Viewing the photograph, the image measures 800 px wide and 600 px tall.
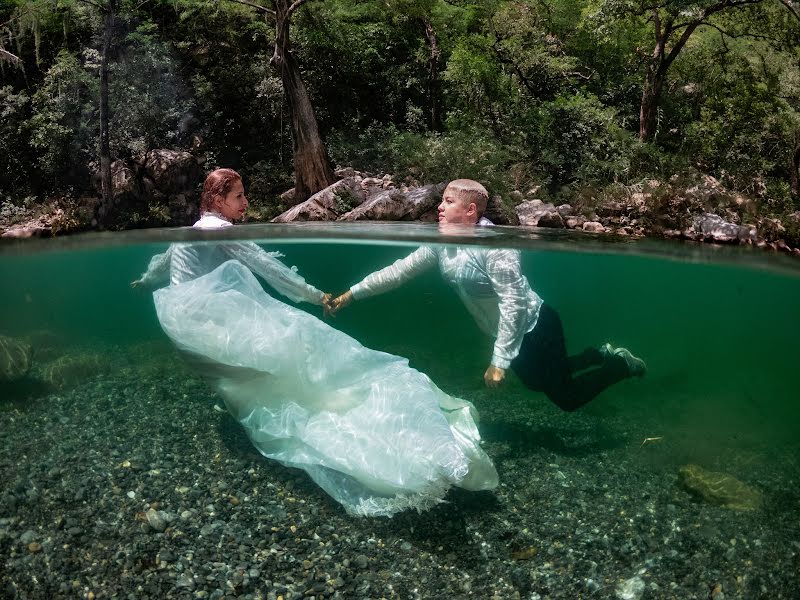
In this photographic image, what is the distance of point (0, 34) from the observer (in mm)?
15477

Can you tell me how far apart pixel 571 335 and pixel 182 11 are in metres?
13.5

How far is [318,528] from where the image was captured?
4.19m

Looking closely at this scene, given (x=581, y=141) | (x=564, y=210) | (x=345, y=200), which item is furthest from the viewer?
(x=581, y=141)

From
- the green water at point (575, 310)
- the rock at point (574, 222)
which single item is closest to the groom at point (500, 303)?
the green water at point (575, 310)

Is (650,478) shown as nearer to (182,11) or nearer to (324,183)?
(324,183)

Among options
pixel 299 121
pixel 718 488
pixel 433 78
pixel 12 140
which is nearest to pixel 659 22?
pixel 433 78

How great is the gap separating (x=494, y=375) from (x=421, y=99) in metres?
10.2

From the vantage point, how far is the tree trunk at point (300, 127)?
12.3 m

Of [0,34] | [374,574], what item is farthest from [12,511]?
[0,34]

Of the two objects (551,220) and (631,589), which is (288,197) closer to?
(551,220)

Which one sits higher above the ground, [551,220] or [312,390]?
[551,220]

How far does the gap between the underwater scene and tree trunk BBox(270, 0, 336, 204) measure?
232 inches

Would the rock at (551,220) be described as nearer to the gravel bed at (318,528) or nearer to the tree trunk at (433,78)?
the tree trunk at (433,78)

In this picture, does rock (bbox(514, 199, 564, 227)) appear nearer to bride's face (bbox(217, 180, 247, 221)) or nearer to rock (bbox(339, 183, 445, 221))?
rock (bbox(339, 183, 445, 221))
